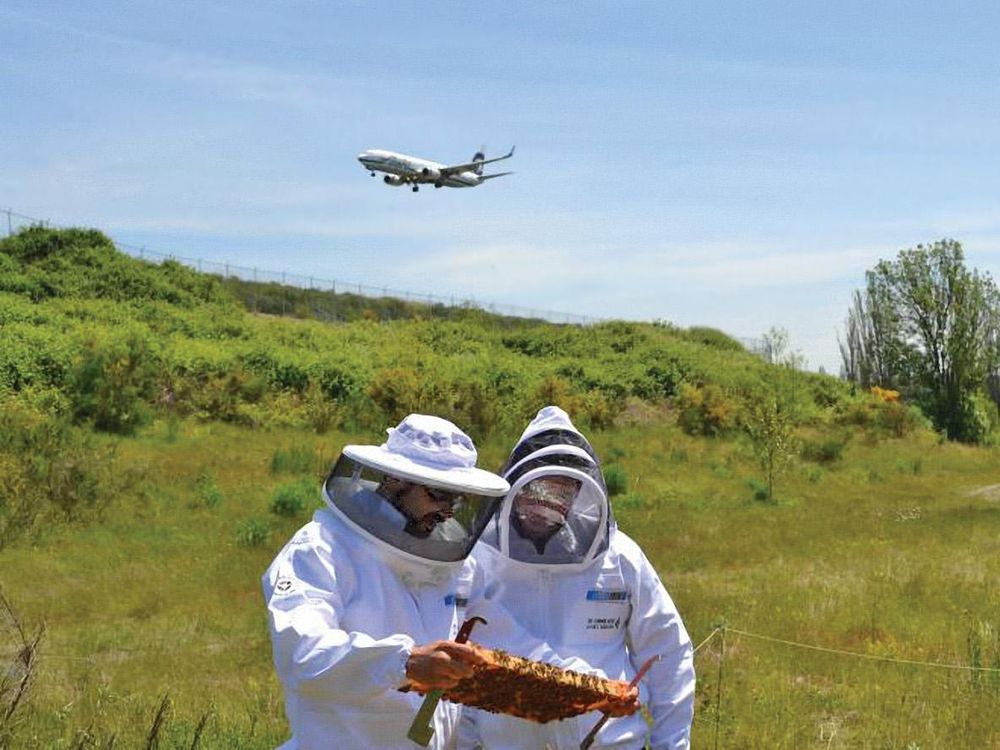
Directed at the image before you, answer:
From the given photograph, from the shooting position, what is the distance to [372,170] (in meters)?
47.6

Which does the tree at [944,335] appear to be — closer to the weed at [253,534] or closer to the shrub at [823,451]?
the shrub at [823,451]

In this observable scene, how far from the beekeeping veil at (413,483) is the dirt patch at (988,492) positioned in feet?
75.9

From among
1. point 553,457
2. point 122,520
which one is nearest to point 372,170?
point 122,520

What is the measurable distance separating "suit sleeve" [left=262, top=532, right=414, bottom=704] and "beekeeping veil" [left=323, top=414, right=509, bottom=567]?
27 centimetres

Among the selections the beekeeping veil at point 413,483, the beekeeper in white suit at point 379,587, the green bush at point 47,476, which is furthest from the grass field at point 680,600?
the beekeeping veil at point 413,483

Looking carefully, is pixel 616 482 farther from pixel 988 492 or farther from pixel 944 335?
pixel 944 335

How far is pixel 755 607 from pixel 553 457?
824 centimetres

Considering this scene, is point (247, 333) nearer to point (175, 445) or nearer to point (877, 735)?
point (175, 445)

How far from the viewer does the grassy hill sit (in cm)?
760

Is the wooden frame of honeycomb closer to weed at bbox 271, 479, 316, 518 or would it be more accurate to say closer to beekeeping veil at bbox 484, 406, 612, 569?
beekeeping veil at bbox 484, 406, 612, 569

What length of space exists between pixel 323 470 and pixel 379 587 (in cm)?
1891

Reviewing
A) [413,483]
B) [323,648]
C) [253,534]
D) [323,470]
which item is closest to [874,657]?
[413,483]

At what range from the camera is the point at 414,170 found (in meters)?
47.6

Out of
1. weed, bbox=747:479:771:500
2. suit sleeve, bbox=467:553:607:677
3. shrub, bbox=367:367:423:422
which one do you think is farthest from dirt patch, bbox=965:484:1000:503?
suit sleeve, bbox=467:553:607:677
